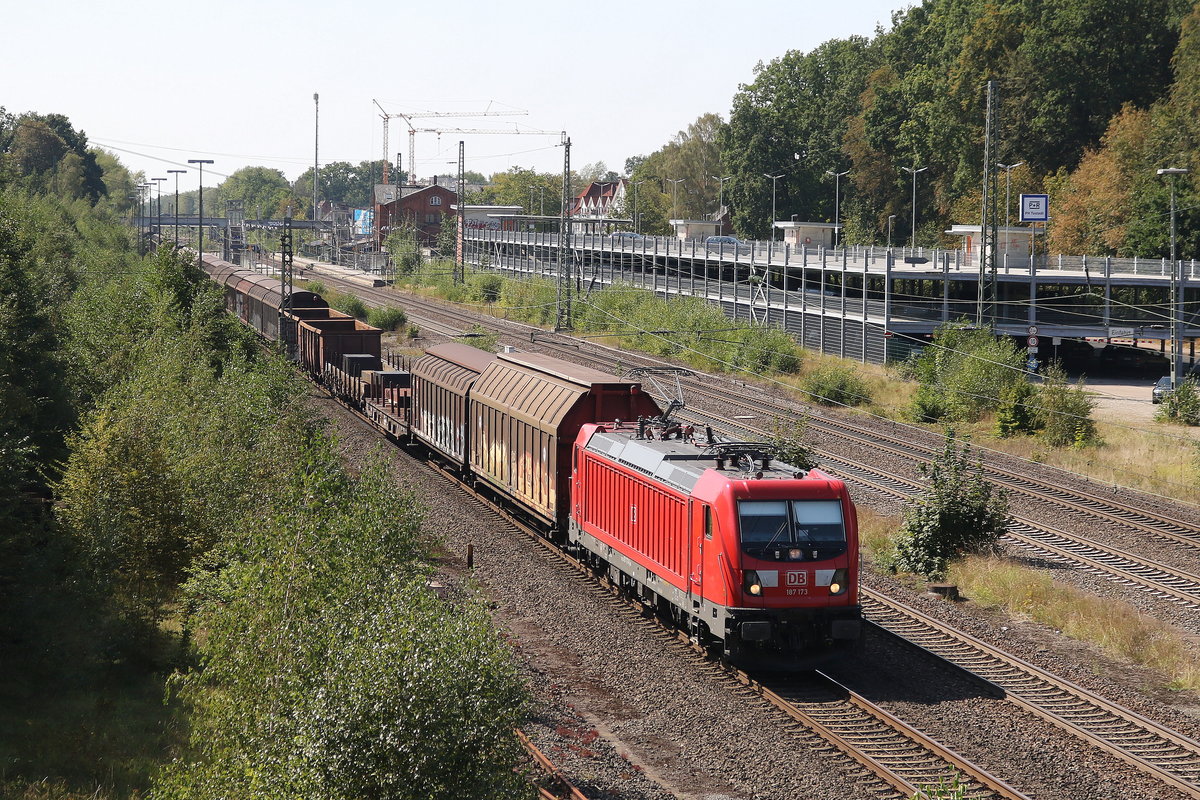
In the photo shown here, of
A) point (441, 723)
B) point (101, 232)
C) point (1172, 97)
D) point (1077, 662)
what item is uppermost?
point (1172, 97)

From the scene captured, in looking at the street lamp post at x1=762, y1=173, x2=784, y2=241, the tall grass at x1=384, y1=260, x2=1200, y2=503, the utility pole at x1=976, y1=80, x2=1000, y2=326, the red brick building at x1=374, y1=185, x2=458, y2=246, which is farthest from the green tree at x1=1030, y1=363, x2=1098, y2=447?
the red brick building at x1=374, y1=185, x2=458, y2=246

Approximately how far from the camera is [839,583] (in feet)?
60.2

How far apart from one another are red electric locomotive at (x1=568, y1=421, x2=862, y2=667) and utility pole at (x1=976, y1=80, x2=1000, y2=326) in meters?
27.7

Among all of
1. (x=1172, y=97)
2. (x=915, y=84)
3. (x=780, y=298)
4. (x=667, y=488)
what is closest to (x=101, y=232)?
(x=780, y=298)

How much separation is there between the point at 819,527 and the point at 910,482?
18.2 meters

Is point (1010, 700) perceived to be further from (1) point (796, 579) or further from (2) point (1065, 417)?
(2) point (1065, 417)

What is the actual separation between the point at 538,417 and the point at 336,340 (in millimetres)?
27621

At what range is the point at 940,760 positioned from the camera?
15633 mm

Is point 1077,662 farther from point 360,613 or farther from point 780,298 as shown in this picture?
point 780,298

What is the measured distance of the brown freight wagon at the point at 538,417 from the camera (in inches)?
1029

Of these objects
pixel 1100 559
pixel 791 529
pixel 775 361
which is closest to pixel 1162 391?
pixel 775 361

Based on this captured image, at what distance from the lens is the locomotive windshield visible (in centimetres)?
1814

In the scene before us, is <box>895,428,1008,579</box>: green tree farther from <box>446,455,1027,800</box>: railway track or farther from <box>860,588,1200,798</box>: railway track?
<box>446,455,1027,800</box>: railway track

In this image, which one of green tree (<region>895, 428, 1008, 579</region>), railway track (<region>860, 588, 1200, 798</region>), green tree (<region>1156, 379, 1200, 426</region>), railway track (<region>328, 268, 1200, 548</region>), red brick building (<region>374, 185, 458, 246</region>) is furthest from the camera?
red brick building (<region>374, 185, 458, 246</region>)
